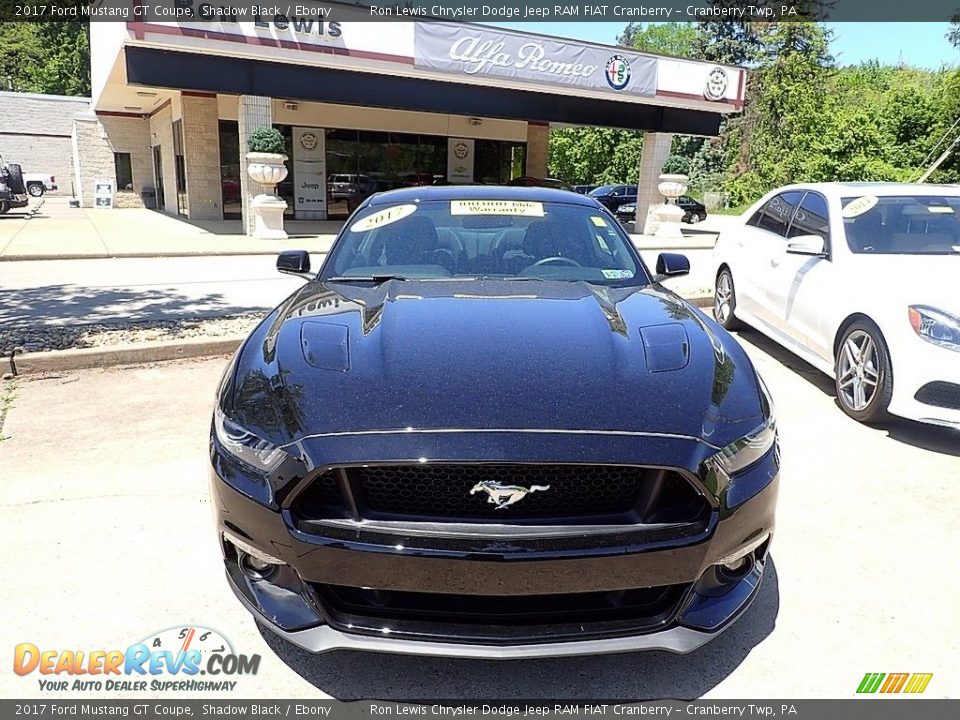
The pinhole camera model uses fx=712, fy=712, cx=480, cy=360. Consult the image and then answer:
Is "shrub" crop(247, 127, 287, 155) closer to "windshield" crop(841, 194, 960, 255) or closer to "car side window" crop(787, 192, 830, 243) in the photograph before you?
"car side window" crop(787, 192, 830, 243)

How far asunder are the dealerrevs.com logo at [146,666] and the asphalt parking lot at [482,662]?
0.14ft

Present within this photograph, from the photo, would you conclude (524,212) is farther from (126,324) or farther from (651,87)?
(651,87)

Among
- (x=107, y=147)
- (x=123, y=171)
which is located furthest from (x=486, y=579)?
(x=123, y=171)

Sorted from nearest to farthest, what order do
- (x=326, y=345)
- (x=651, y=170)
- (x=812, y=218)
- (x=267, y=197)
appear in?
(x=326, y=345) < (x=812, y=218) < (x=267, y=197) < (x=651, y=170)

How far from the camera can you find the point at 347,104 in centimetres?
1667

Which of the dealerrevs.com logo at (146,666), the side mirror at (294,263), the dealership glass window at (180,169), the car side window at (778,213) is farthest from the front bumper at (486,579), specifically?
the dealership glass window at (180,169)

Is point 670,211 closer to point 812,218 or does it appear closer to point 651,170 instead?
point 651,170

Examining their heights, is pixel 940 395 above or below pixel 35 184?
above

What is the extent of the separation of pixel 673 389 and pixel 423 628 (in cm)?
108

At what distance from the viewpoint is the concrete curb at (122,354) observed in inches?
218

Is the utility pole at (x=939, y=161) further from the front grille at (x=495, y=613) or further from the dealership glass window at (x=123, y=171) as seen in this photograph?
the dealership glass window at (x=123, y=171)

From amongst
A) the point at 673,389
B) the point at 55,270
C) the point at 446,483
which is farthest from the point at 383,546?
the point at 55,270

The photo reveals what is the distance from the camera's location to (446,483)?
2053 mm

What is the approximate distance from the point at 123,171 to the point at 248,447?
107ft
